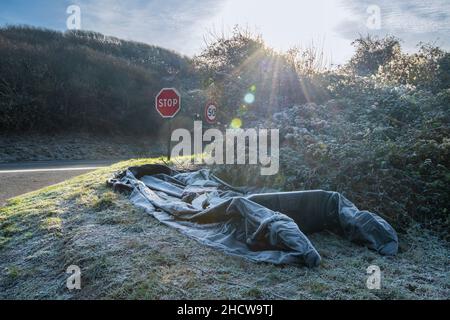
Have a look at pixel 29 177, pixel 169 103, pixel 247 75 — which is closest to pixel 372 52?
pixel 247 75

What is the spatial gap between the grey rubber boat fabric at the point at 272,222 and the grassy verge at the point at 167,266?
5.4 inches

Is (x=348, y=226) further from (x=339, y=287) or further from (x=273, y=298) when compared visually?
(x=273, y=298)

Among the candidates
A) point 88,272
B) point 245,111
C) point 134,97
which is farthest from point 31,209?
point 134,97

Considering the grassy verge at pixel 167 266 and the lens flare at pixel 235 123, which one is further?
the lens flare at pixel 235 123

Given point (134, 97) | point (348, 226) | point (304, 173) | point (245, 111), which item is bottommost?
point (348, 226)

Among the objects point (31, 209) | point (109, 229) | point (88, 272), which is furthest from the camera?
point (31, 209)

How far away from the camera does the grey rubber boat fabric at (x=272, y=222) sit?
13.2ft

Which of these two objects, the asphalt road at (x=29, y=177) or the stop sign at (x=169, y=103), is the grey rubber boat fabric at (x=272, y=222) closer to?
the asphalt road at (x=29, y=177)

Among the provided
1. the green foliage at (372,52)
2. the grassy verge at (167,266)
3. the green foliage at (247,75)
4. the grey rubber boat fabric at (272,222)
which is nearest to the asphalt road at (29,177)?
the grassy verge at (167,266)

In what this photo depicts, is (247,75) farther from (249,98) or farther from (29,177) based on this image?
(29,177)

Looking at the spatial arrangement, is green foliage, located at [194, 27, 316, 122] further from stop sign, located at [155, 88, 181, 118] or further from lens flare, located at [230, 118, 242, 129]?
Answer: stop sign, located at [155, 88, 181, 118]

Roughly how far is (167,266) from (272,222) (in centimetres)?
120

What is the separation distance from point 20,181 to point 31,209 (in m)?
3.85

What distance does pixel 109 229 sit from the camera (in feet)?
16.7
